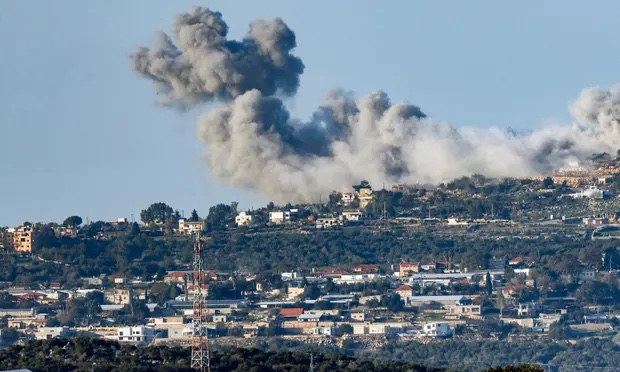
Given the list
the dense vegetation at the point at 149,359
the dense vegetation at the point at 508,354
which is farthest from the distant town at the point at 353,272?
the dense vegetation at the point at 149,359

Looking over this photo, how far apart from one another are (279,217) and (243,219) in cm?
441

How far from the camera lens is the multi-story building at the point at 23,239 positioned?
15512cm

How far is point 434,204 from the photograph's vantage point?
15950 centimetres

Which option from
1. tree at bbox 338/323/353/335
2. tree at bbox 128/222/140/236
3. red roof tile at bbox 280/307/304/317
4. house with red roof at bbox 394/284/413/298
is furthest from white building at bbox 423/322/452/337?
tree at bbox 128/222/140/236

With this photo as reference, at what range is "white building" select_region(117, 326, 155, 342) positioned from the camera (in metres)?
120

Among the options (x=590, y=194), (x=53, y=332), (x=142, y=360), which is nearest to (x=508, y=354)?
(x=53, y=332)

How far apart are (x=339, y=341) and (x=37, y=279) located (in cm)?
3197

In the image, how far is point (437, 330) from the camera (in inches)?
4845

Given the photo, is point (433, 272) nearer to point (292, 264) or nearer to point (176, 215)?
point (292, 264)

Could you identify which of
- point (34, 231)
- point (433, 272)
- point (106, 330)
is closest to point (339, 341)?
point (106, 330)

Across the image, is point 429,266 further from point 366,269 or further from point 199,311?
point 199,311

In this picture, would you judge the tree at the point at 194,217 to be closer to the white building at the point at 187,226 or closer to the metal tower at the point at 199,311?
the white building at the point at 187,226

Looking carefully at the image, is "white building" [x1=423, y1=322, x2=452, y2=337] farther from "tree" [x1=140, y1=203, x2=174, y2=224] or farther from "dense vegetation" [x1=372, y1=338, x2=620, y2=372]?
"tree" [x1=140, y1=203, x2=174, y2=224]

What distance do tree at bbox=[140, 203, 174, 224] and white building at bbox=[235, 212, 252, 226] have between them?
12.5ft
